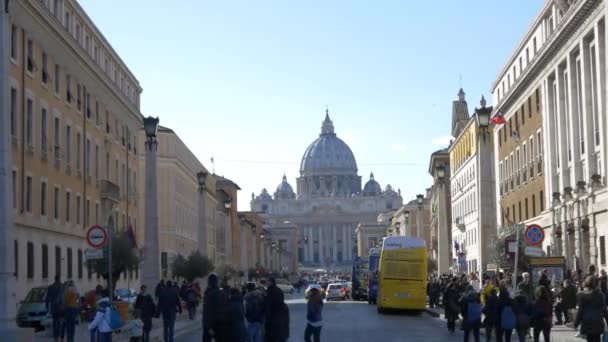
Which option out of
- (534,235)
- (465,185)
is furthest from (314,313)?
(465,185)

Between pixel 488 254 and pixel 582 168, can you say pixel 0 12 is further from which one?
pixel 488 254

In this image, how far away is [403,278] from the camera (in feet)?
163

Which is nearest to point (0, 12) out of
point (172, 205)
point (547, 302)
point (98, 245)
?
point (98, 245)

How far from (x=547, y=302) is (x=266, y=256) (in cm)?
14494

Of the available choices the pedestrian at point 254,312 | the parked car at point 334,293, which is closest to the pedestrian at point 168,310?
the pedestrian at point 254,312

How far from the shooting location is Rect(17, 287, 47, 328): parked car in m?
36.2

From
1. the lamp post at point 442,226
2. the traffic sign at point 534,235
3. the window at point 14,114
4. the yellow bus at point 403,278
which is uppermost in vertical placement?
the window at point 14,114

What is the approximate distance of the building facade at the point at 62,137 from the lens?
4191 centimetres

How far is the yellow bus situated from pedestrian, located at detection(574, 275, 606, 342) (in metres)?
28.9

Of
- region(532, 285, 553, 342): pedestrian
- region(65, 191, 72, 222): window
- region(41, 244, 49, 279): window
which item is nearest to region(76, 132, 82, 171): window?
region(65, 191, 72, 222): window

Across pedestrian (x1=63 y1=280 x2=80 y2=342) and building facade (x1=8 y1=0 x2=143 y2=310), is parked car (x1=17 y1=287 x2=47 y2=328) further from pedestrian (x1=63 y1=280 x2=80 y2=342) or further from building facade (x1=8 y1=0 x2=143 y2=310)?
pedestrian (x1=63 y1=280 x2=80 y2=342)

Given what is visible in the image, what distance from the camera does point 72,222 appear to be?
5200 centimetres

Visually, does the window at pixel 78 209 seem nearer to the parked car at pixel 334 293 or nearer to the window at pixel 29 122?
the window at pixel 29 122

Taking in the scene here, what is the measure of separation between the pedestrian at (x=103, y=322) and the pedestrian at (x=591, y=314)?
9114mm
